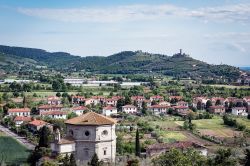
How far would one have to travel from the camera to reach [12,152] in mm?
44531

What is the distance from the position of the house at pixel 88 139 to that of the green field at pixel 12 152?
7.72 metres

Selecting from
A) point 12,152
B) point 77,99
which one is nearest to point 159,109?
point 77,99

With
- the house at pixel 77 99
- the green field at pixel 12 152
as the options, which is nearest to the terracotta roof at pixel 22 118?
the green field at pixel 12 152

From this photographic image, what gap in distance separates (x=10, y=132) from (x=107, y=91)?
47.6 metres

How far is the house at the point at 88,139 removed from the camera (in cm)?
3275

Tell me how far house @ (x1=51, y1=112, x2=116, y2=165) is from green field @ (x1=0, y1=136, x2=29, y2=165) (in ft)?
25.3

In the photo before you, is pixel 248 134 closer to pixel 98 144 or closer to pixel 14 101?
pixel 98 144

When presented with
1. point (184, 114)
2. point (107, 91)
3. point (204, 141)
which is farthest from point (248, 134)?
point (107, 91)

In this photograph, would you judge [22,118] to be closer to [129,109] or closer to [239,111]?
[129,109]

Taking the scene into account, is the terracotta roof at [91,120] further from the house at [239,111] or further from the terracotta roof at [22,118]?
the house at [239,111]

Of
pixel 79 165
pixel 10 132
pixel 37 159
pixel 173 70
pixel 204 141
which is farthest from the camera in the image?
pixel 173 70

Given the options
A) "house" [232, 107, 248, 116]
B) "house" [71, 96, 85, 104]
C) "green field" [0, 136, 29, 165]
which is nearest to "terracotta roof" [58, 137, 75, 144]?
"green field" [0, 136, 29, 165]

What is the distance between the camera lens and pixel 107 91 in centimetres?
10512

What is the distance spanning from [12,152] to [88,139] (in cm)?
1451
